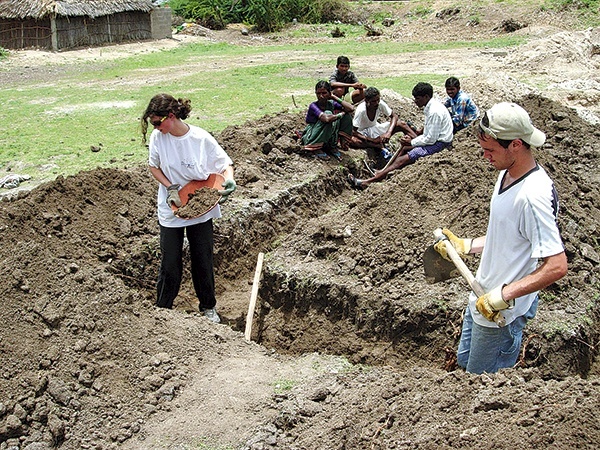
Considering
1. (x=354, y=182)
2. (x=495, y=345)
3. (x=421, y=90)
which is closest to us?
(x=495, y=345)

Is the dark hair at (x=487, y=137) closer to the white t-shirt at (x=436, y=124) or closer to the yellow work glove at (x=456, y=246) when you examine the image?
the yellow work glove at (x=456, y=246)

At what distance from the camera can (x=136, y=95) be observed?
612 inches

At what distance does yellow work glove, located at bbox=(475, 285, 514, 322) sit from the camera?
12.0 ft

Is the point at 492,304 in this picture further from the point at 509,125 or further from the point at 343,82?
the point at 343,82

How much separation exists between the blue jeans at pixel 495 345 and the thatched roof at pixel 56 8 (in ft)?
72.0

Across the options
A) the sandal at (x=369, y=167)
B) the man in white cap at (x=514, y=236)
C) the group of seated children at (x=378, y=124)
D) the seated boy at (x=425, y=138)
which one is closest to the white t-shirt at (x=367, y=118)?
the group of seated children at (x=378, y=124)

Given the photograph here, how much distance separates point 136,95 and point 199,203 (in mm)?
10243

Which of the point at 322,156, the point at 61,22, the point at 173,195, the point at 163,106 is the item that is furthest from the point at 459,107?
the point at 61,22

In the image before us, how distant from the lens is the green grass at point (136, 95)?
1042 centimetres

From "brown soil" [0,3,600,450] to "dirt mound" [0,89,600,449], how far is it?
2cm

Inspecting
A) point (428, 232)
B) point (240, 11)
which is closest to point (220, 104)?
point (428, 232)

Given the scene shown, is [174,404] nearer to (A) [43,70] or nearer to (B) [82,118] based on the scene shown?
(B) [82,118]

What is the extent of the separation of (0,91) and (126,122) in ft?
18.9

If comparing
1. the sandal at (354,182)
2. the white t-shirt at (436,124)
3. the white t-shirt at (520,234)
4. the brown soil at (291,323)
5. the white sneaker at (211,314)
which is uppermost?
the white t-shirt at (520,234)
